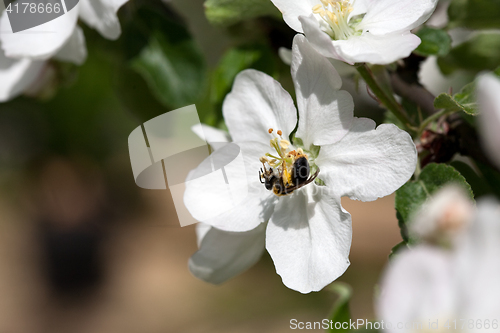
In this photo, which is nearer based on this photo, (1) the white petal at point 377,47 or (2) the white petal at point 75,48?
(1) the white petal at point 377,47

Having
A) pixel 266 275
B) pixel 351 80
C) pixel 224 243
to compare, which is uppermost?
pixel 351 80

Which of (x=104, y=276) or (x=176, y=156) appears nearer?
(x=176, y=156)

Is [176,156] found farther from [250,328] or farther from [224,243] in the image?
[250,328]

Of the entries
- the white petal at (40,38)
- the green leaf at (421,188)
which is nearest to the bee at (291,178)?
the green leaf at (421,188)

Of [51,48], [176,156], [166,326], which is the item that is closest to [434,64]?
[176,156]

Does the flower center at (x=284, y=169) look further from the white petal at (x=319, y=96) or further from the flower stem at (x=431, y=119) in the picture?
the flower stem at (x=431, y=119)

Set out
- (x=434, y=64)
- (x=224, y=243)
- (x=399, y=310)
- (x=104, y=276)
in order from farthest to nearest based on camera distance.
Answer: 1. (x=104, y=276)
2. (x=434, y=64)
3. (x=224, y=243)
4. (x=399, y=310)

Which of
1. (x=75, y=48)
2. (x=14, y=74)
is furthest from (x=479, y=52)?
(x=14, y=74)
